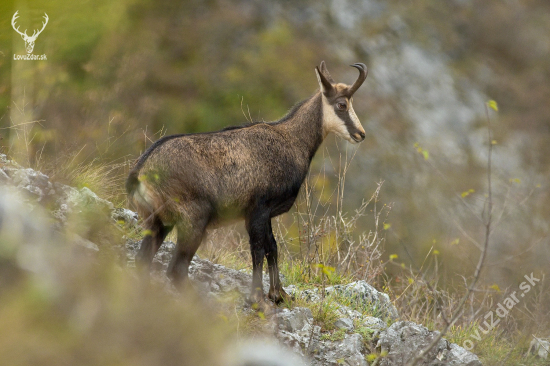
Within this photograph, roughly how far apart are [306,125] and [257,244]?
165cm

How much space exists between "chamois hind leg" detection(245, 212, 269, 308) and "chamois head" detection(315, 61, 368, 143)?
153 centimetres

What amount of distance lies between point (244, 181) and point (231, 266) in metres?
1.95

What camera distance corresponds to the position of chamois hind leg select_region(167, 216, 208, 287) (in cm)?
628

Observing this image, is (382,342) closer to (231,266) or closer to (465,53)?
(231,266)

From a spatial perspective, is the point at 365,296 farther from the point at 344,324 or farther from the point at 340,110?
the point at 340,110

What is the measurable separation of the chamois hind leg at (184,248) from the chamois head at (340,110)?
218 centimetres

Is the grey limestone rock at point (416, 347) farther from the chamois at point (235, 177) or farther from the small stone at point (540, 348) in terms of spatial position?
the small stone at point (540, 348)

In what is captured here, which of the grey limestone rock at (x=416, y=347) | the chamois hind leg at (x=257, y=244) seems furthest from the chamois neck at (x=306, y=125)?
the grey limestone rock at (x=416, y=347)

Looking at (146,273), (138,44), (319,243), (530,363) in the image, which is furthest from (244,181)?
(138,44)

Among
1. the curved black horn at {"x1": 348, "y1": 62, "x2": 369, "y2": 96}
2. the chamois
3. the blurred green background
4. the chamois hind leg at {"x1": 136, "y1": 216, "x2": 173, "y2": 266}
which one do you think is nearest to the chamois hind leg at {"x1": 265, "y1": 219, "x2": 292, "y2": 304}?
the chamois

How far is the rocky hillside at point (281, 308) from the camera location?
6.14 m

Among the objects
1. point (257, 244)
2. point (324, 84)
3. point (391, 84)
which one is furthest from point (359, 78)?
point (391, 84)

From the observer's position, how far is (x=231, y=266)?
27.2 feet

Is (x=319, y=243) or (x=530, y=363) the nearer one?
(x=530, y=363)
